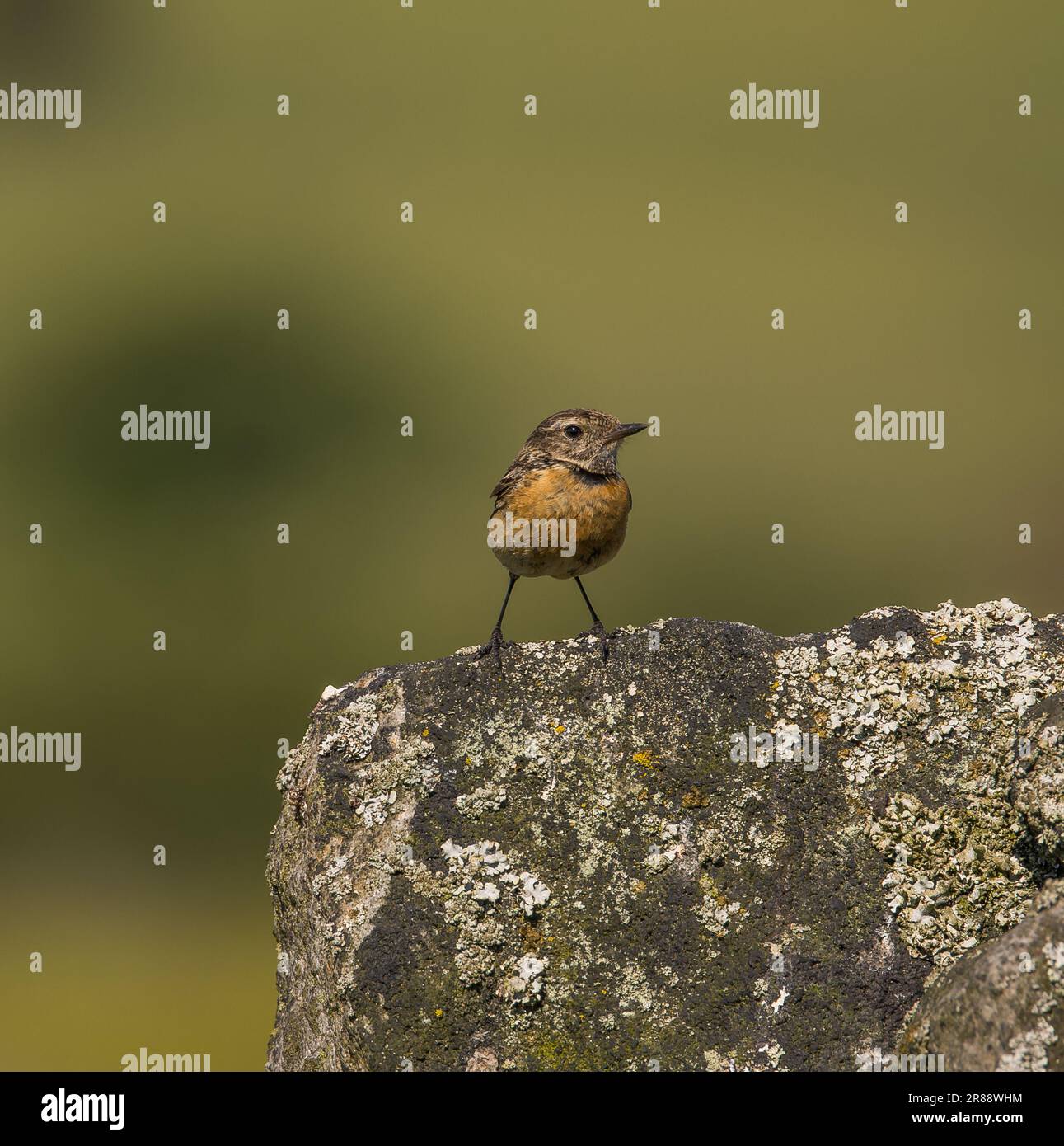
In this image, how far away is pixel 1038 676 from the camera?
5.71 m

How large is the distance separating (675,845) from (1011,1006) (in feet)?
5.15

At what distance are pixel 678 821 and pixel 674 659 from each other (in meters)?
0.75

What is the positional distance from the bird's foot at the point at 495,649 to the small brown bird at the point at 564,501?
142 centimetres

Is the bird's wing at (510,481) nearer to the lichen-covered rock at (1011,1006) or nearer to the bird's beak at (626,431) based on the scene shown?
the bird's beak at (626,431)

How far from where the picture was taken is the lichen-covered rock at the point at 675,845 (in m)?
5.34

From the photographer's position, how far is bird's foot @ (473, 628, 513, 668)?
6.15 meters

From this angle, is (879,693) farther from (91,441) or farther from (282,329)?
(282,329)

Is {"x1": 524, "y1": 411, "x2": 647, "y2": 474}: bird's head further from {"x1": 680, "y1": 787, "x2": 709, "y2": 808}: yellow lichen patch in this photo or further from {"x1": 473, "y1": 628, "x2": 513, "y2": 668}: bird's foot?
{"x1": 680, "y1": 787, "x2": 709, "y2": 808}: yellow lichen patch

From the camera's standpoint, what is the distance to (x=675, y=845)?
5582 mm

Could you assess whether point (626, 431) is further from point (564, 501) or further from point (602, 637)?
point (602, 637)

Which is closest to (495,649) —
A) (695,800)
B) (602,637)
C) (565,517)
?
(602,637)

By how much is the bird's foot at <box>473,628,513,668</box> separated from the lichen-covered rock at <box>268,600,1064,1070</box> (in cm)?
7

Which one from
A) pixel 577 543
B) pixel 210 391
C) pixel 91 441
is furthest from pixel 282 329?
pixel 577 543

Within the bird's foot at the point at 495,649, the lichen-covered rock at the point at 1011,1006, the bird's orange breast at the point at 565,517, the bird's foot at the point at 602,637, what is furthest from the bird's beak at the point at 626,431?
the lichen-covered rock at the point at 1011,1006
